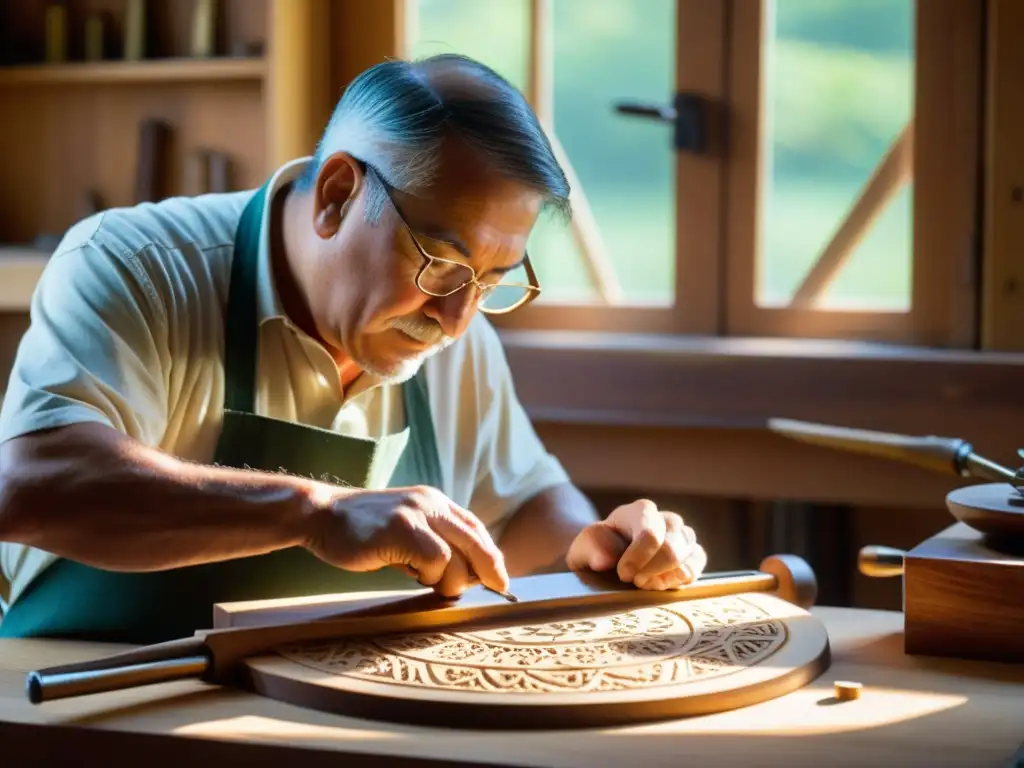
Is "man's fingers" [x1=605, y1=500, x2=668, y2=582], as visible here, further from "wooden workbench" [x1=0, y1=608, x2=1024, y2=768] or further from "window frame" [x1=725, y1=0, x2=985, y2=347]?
"window frame" [x1=725, y1=0, x2=985, y2=347]

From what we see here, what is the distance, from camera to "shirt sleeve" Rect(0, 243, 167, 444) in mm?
1842

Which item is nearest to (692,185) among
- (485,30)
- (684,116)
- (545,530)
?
(684,116)

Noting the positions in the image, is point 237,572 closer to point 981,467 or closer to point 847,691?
point 847,691

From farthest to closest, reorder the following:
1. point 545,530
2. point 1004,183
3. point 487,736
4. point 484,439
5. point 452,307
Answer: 1. point 1004,183
2. point 484,439
3. point 545,530
4. point 452,307
5. point 487,736

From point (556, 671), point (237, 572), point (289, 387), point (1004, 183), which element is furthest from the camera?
point (1004, 183)

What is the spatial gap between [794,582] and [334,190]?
0.91 meters

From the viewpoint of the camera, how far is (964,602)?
1797mm

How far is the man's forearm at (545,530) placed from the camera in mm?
2340

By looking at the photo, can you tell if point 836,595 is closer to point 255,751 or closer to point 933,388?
point 933,388

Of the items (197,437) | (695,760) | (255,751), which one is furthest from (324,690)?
(197,437)

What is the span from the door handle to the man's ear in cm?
153

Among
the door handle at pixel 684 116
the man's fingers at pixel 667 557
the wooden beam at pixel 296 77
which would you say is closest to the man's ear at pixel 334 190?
the man's fingers at pixel 667 557

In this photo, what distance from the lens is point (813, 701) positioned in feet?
5.27

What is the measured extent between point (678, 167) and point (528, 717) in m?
2.29
